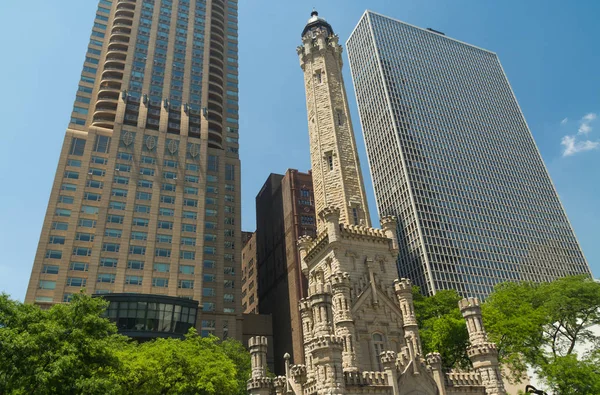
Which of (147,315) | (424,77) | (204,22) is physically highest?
(424,77)

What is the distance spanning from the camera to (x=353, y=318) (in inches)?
1344

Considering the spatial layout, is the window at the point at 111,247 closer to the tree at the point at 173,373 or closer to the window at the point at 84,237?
the window at the point at 84,237

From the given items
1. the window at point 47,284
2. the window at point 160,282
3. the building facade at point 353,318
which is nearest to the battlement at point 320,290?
the building facade at point 353,318

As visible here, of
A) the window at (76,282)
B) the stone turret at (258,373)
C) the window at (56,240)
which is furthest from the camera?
the window at (56,240)

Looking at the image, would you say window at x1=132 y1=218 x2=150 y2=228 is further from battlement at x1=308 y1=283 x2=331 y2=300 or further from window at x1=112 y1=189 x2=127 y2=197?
battlement at x1=308 y1=283 x2=331 y2=300

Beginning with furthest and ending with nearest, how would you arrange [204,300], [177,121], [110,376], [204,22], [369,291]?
[204,22], [177,121], [204,300], [369,291], [110,376]

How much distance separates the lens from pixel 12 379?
2475 centimetres

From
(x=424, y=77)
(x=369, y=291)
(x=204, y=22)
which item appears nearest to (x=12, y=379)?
(x=369, y=291)

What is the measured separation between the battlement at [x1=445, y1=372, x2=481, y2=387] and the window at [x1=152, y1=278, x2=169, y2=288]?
2122 inches

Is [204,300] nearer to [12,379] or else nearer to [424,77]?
[12,379]

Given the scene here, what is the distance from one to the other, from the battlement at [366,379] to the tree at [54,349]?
14.3 meters

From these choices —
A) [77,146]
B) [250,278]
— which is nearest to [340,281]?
Answer: [77,146]

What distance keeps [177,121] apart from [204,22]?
32.2 m

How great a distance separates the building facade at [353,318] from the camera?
2895 cm
